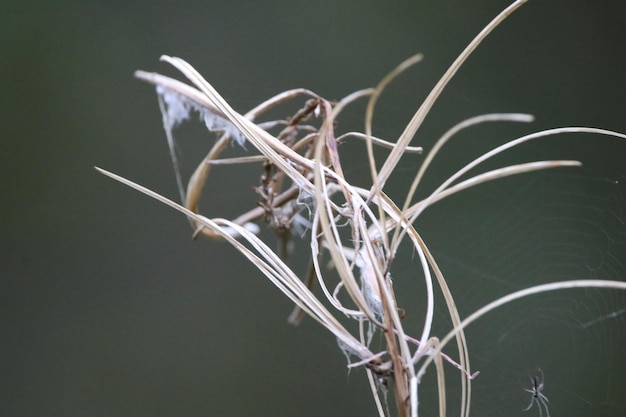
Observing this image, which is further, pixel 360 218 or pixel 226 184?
pixel 226 184

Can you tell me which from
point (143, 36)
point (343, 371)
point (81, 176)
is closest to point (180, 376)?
point (343, 371)

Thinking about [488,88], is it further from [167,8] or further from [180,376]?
[180,376]

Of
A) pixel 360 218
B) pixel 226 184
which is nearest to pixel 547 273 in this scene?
pixel 226 184

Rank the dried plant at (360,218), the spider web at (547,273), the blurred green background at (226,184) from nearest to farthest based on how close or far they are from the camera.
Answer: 1. the dried plant at (360,218)
2. the spider web at (547,273)
3. the blurred green background at (226,184)

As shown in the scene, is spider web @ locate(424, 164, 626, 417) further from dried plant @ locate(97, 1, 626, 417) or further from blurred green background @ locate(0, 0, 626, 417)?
dried plant @ locate(97, 1, 626, 417)

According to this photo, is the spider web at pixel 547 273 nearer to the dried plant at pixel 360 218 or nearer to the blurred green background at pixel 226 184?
the blurred green background at pixel 226 184

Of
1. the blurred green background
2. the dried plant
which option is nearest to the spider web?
the blurred green background

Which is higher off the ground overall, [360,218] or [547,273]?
[360,218]

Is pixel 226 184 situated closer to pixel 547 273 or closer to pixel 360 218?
pixel 547 273

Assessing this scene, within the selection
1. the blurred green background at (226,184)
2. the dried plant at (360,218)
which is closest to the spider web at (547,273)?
the blurred green background at (226,184)
